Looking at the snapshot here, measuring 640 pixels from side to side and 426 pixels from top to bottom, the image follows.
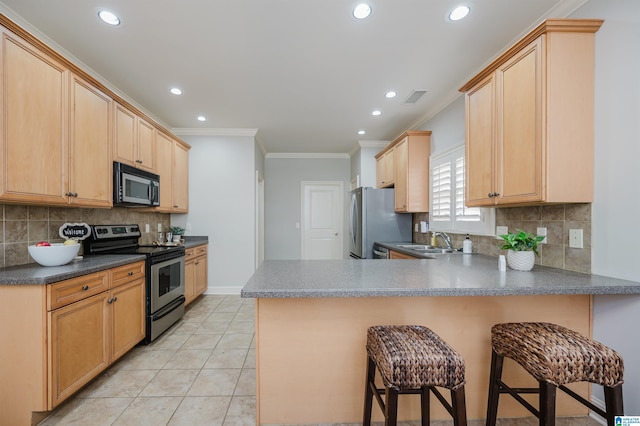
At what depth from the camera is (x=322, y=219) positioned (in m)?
6.07

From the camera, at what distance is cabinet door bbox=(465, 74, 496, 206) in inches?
78.1

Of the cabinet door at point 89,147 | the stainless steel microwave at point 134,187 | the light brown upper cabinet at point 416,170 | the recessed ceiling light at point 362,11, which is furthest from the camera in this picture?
the light brown upper cabinet at point 416,170

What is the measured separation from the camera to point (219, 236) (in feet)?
14.2

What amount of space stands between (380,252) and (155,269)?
8.53 ft

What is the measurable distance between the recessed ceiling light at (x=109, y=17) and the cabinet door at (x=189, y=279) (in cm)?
251

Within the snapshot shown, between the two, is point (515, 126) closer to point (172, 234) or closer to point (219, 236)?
point (219, 236)

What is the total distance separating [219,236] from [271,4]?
10.9ft

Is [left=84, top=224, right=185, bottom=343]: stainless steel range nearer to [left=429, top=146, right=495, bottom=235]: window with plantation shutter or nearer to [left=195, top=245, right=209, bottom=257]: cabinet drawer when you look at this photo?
[left=195, top=245, right=209, bottom=257]: cabinet drawer

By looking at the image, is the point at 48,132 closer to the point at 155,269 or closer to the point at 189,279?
the point at 155,269

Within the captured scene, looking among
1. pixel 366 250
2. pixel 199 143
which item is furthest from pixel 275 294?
pixel 199 143

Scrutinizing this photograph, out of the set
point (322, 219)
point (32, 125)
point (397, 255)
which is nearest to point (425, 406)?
point (397, 255)

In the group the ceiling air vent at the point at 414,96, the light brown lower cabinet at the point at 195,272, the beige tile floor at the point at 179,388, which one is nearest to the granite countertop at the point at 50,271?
the beige tile floor at the point at 179,388

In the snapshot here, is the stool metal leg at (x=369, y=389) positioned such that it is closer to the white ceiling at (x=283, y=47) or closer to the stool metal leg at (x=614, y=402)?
the stool metal leg at (x=614, y=402)

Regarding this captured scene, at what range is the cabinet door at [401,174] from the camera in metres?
3.65
